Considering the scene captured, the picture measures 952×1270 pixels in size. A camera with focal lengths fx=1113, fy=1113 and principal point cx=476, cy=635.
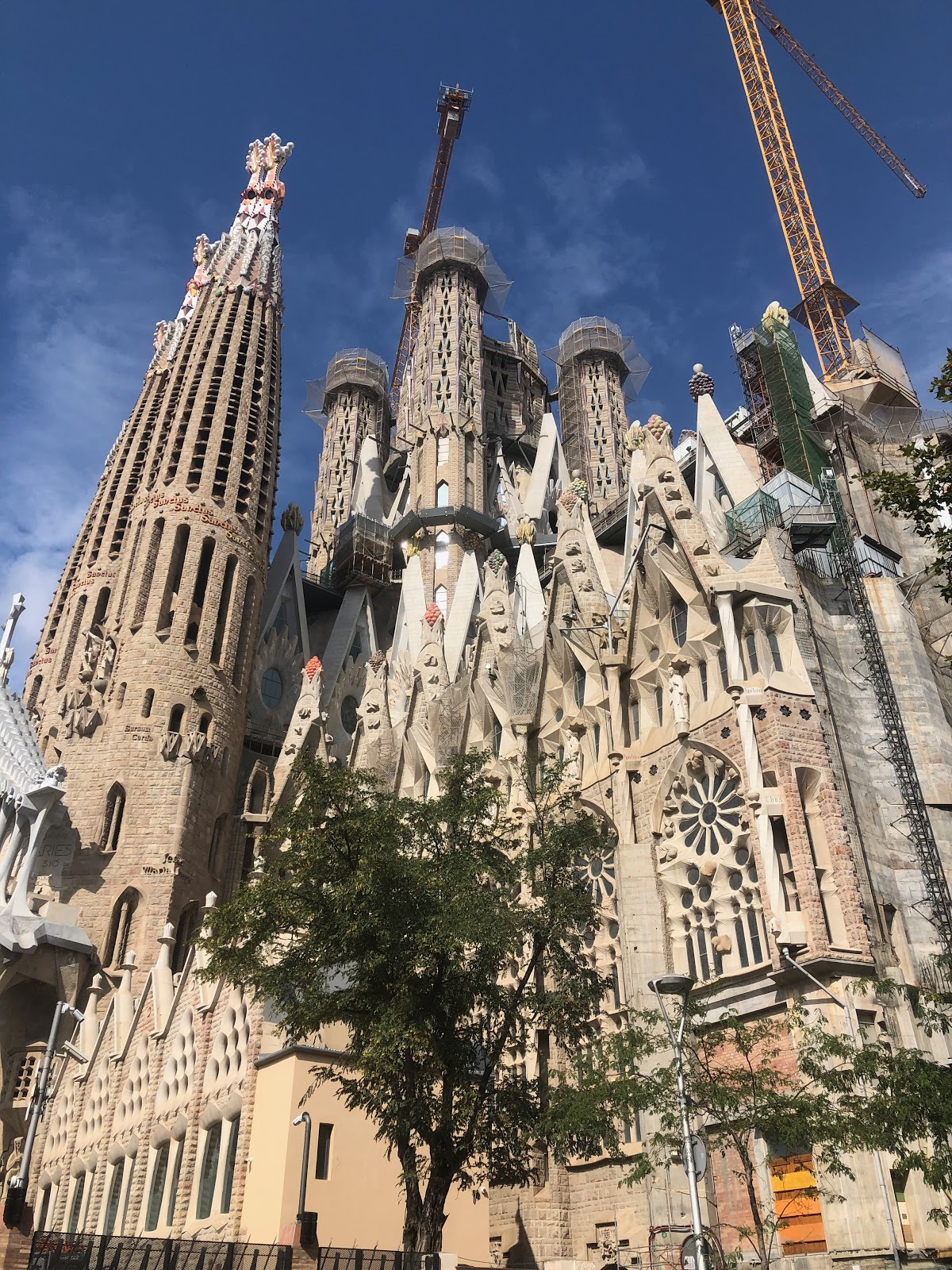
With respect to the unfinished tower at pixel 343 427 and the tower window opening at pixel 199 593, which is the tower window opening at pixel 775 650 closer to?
the tower window opening at pixel 199 593

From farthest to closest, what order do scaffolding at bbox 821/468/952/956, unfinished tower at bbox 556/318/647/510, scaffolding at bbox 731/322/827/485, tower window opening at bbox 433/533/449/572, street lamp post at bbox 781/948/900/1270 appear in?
unfinished tower at bbox 556/318/647/510
tower window opening at bbox 433/533/449/572
scaffolding at bbox 731/322/827/485
scaffolding at bbox 821/468/952/956
street lamp post at bbox 781/948/900/1270

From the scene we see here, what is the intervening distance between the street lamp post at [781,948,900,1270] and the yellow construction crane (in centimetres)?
3136

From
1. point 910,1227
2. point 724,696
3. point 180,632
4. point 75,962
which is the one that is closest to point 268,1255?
point 910,1227

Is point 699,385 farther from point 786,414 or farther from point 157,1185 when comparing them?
point 157,1185

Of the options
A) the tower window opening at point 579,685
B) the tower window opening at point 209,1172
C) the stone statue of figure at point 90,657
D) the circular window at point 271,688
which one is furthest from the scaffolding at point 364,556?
the tower window opening at point 209,1172

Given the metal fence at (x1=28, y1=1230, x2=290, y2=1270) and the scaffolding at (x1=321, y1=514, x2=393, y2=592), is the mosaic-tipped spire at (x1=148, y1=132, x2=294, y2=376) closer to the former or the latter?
the scaffolding at (x1=321, y1=514, x2=393, y2=592)

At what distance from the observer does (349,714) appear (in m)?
43.8

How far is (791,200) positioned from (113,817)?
137 ft

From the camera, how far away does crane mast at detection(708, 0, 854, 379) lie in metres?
48.2

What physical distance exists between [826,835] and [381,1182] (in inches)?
392

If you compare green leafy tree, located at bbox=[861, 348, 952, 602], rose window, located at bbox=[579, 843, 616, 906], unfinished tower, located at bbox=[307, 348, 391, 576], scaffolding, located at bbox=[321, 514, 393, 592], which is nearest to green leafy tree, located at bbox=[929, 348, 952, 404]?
green leafy tree, located at bbox=[861, 348, 952, 602]

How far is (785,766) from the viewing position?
813 inches

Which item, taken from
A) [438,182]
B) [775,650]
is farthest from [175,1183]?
[438,182]

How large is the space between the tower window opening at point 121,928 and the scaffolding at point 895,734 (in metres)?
20.8
